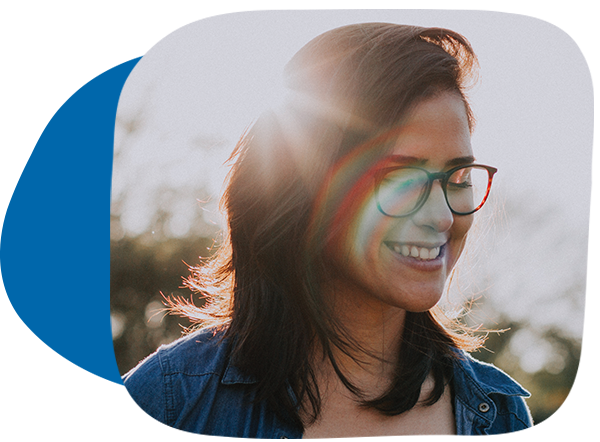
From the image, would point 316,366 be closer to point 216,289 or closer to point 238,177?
point 216,289

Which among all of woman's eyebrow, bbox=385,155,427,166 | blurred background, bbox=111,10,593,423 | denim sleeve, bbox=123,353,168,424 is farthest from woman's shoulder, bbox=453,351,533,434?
denim sleeve, bbox=123,353,168,424

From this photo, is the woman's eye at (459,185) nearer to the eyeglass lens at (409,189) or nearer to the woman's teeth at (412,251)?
the eyeglass lens at (409,189)

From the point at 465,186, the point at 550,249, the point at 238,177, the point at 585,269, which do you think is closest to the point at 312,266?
the point at 238,177

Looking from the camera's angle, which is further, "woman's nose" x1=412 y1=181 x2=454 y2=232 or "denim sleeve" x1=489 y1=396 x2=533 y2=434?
"denim sleeve" x1=489 y1=396 x2=533 y2=434

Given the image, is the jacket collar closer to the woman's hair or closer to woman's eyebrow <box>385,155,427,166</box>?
the woman's hair

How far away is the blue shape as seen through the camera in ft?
5.12

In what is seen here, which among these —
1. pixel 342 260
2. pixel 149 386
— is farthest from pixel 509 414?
pixel 149 386

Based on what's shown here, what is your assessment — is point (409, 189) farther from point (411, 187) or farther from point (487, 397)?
point (487, 397)

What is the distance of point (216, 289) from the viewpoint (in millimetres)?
1537

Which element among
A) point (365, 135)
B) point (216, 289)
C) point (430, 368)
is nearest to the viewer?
point (365, 135)

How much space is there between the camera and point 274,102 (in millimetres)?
1462

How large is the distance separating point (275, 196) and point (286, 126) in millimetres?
194

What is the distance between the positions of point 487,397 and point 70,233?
1.37 m

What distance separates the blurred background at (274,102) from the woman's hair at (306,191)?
0.05 m
